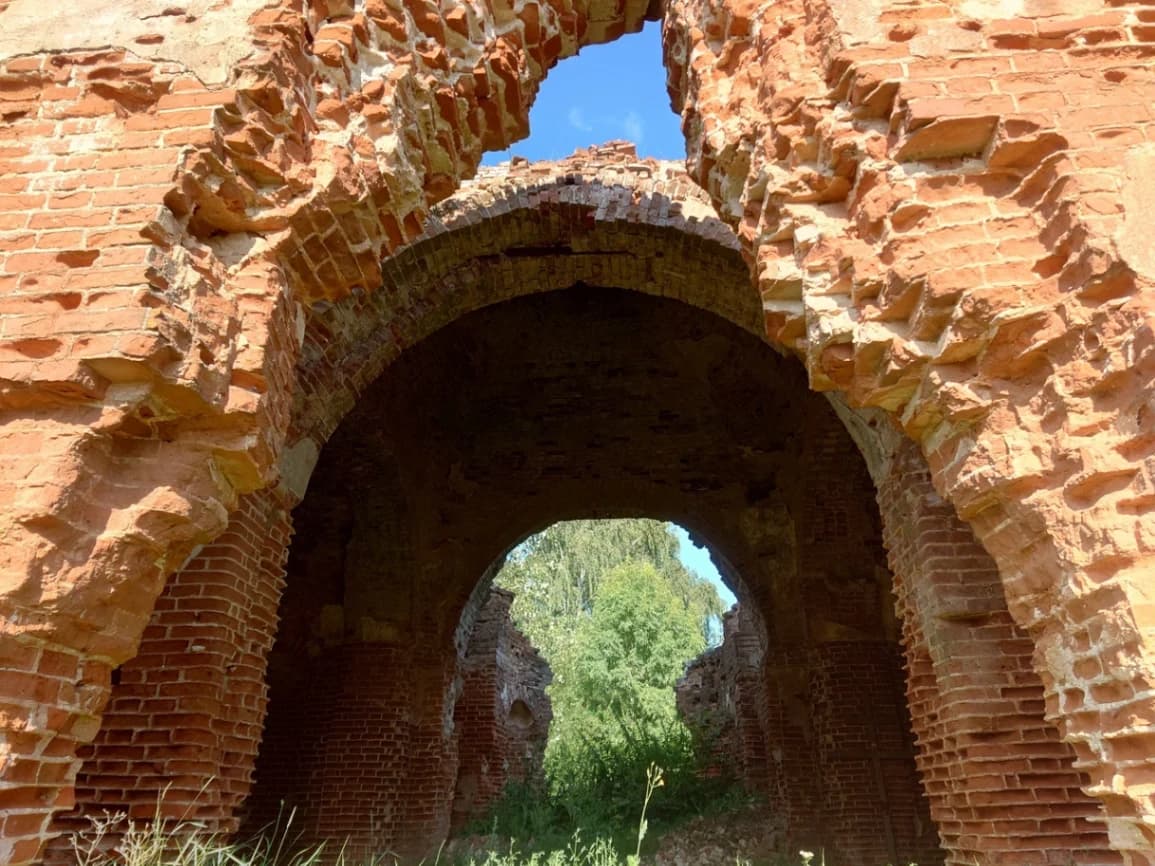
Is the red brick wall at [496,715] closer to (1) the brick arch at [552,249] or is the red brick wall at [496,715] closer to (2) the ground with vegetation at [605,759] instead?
(2) the ground with vegetation at [605,759]

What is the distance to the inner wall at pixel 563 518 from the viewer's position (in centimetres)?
876

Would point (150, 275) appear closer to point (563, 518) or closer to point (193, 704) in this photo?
point (193, 704)

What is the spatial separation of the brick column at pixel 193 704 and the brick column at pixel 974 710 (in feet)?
13.2

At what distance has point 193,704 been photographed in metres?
4.49

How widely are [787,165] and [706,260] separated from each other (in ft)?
12.7

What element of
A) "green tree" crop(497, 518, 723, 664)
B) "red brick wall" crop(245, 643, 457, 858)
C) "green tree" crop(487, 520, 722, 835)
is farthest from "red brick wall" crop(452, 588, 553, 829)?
"green tree" crop(497, 518, 723, 664)

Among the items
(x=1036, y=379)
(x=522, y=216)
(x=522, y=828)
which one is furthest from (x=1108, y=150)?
(x=522, y=828)

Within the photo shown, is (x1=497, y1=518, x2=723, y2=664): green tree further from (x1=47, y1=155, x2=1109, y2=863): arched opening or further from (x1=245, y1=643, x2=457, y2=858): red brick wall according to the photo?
(x1=245, y1=643, x2=457, y2=858): red brick wall

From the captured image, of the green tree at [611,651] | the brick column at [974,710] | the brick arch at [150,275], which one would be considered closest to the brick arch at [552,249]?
the brick column at [974,710]

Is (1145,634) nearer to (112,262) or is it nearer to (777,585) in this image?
(112,262)

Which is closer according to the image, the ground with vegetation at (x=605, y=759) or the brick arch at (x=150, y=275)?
the brick arch at (x=150, y=275)

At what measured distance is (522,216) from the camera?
7.12m

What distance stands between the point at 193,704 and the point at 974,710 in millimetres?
4263

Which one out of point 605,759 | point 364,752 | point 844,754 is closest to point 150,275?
point 364,752
